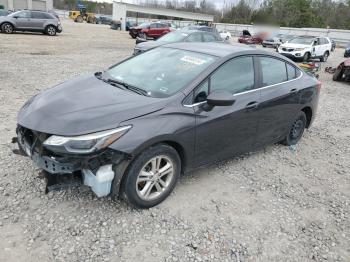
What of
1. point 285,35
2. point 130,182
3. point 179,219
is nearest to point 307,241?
point 179,219

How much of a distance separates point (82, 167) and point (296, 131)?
12.4 ft

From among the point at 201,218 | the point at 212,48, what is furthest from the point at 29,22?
the point at 201,218

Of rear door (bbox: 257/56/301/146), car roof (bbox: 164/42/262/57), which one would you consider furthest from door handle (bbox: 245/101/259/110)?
car roof (bbox: 164/42/262/57)

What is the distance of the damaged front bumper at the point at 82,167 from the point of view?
2.84 meters

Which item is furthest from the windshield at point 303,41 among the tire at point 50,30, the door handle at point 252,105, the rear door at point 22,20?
the door handle at point 252,105

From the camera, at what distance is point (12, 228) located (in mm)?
2939

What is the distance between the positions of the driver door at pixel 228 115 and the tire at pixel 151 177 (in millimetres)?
363

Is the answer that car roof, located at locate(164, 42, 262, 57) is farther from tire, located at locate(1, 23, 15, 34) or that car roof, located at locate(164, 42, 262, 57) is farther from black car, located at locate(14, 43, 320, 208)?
tire, located at locate(1, 23, 15, 34)

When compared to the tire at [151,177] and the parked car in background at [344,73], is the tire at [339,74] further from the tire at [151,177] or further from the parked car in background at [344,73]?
the tire at [151,177]

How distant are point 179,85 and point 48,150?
1481 millimetres

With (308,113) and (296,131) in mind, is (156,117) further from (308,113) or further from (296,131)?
(308,113)

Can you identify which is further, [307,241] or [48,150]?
[307,241]

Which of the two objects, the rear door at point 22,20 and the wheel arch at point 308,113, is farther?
the rear door at point 22,20

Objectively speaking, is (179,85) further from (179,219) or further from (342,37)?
(342,37)
